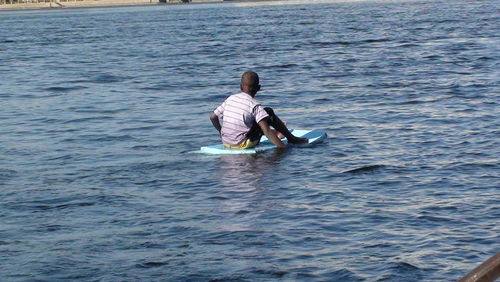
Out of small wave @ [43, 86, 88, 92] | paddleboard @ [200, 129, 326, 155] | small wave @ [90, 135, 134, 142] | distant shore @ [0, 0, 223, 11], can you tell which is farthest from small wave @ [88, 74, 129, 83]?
distant shore @ [0, 0, 223, 11]

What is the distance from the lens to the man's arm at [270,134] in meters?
15.6

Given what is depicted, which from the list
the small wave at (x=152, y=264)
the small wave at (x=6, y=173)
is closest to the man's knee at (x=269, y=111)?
the small wave at (x=6, y=173)

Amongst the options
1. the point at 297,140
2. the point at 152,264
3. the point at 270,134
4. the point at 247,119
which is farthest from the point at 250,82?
the point at 152,264

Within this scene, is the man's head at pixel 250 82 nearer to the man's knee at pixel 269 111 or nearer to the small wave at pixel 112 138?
the man's knee at pixel 269 111

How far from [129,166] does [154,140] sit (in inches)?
105

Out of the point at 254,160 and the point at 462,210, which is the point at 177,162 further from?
the point at 462,210

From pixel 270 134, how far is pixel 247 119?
1.61ft

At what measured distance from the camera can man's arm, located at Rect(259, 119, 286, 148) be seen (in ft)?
51.3

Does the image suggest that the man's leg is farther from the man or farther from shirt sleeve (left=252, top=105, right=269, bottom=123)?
shirt sleeve (left=252, top=105, right=269, bottom=123)

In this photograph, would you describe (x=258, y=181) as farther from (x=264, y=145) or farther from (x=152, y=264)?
(x=152, y=264)

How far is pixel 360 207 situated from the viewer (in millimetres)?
12258

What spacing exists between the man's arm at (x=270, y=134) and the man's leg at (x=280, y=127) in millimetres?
133

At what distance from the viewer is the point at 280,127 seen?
16094 mm

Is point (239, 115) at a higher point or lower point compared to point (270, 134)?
higher
